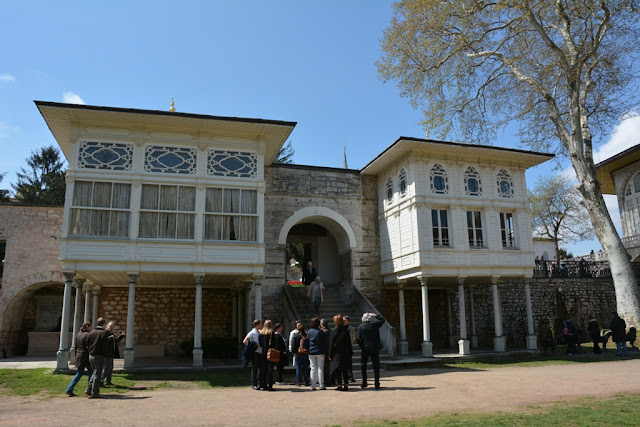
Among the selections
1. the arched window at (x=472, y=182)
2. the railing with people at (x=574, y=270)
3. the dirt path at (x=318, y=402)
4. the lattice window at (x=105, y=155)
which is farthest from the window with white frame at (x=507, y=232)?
the lattice window at (x=105, y=155)

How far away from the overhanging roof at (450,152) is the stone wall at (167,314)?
313 inches

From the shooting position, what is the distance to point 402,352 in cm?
1727

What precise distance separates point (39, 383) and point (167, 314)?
22.3ft

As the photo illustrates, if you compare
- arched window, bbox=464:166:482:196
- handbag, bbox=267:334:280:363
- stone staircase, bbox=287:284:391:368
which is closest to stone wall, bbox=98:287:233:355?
stone staircase, bbox=287:284:391:368

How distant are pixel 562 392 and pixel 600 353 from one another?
9.44 metres

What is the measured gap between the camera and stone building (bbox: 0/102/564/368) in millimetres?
14297

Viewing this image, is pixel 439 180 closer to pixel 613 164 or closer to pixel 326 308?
pixel 326 308

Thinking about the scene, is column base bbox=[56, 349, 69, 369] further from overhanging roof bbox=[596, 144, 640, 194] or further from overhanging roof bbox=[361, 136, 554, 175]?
overhanging roof bbox=[596, 144, 640, 194]

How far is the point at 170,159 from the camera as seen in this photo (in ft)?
49.1

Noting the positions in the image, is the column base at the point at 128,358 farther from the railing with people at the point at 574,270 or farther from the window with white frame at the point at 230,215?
the railing with people at the point at 574,270

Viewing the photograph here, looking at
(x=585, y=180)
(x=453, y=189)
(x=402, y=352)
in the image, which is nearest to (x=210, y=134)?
(x=453, y=189)

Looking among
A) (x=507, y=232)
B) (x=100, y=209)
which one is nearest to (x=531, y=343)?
(x=507, y=232)

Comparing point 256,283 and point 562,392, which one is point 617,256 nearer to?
point 562,392

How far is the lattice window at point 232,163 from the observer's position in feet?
50.0
